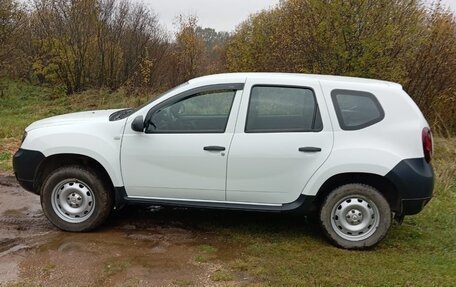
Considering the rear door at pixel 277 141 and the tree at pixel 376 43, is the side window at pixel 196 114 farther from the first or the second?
the tree at pixel 376 43

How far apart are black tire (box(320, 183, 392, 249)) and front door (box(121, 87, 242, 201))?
1.14m

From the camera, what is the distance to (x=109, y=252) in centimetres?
458

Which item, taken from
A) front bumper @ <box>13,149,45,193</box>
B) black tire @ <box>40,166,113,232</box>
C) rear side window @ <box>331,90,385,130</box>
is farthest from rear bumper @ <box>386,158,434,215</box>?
front bumper @ <box>13,149,45,193</box>

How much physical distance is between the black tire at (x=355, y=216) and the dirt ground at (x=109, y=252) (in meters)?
1.27

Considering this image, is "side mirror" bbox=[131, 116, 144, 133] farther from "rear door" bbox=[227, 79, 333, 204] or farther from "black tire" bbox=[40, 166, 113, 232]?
"rear door" bbox=[227, 79, 333, 204]

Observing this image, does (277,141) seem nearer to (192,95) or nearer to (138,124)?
(192,95)

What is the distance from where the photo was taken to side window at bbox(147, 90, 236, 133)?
4832 mm

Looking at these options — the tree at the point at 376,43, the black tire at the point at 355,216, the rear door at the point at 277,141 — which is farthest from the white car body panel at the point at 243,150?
the tree at the point at 376,43

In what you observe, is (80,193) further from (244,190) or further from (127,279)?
(244,190)

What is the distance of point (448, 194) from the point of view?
22.9ft

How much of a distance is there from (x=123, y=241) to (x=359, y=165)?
2580 millimetres

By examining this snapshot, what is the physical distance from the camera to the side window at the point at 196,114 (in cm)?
483

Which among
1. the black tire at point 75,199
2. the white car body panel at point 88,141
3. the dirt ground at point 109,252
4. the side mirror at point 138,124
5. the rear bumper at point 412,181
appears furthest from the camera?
the black tire at point 75,199

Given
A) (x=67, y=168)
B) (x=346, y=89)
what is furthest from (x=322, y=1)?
(x=67, y=168)
